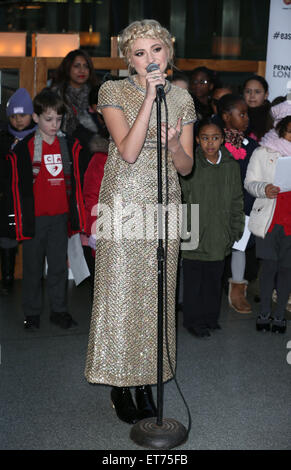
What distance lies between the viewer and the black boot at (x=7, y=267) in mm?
5691

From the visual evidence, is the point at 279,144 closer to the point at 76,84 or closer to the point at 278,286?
the point at 278,286

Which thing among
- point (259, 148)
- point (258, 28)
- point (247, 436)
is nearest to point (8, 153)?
point (259, 148)

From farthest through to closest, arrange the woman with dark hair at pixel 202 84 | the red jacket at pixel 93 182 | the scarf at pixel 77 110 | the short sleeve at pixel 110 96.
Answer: the woman with dark hair at pixel 202 84 → the scarf at pixel 77 110 → the red jacket at pixel 93 182 → the short sleeve at pixel 110 96

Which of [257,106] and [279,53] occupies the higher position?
[279,53]

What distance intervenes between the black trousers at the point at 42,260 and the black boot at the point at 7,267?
0.96 metres

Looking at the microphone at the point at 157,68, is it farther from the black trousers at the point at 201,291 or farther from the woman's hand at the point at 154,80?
the black trousers at the point at 201,291

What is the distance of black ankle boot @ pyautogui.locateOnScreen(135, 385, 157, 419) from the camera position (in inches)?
125

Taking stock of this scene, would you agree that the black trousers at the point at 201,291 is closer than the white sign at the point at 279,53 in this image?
Yes

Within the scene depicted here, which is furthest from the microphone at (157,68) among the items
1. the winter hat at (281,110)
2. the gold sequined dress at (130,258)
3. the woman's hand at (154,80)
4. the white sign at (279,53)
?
the white sign at (279,53)

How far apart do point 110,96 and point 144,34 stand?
0.28 m

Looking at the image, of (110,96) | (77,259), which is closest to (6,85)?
(77,259)

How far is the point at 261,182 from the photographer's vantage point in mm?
4707

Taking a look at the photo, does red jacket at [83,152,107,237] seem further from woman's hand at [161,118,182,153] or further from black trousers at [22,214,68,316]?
woman's hand at [161,118,182,153]

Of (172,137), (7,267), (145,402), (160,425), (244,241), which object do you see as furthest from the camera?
(7,267)
